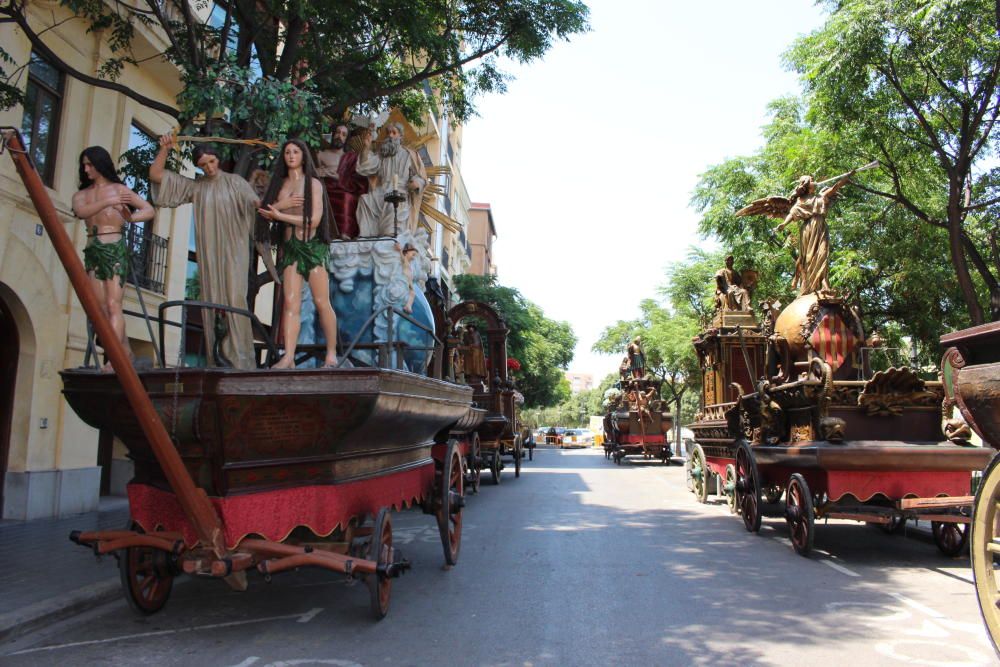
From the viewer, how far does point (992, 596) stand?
3887 mm

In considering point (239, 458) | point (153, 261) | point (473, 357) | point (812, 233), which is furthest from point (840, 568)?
point (153, 261)

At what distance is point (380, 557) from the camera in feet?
17.0

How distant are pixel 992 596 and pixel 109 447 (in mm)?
13713

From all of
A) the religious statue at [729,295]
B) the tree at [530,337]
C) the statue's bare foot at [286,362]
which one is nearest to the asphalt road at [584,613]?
the statue's bare foot at [286,362]

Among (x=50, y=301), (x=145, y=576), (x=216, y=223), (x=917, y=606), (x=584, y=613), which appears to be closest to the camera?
(x=216, y=223)

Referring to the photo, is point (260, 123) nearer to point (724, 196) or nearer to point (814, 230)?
point (814, 230)

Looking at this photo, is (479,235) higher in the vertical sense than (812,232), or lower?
higher

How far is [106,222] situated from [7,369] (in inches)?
269

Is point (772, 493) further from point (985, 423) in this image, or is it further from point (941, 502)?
point (985, 423)

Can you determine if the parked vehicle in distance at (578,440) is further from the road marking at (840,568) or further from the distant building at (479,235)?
the road marking at (840,568)

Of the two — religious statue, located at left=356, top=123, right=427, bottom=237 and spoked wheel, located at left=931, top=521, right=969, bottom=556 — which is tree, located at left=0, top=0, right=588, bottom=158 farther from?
spoked wheel, located at left=931, top=521, right=969, bottom=556

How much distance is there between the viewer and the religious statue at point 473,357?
16286 mm

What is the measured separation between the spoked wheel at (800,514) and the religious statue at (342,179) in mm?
5605

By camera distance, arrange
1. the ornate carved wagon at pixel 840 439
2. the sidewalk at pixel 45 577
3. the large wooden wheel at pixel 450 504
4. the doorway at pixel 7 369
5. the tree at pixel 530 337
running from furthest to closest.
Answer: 1. the tree at pixel 530 337
2. the doorway at pixel 7 369
3. the ornate carved wagon at pixel 840 439
4. the large wooden wheel at pixel 450 504
5. the sidewalk at pixel 45 577
